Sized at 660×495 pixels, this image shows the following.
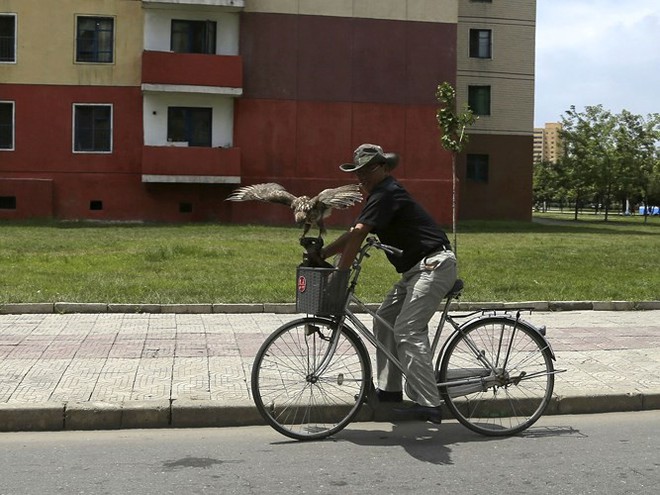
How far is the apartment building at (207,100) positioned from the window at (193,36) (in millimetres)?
46

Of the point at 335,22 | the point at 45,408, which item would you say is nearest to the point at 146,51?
the point at 335,22

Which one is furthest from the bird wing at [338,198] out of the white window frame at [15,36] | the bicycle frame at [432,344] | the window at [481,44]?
the window at [481,44]

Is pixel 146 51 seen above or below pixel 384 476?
above

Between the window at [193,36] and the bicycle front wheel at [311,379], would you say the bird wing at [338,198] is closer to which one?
the bicycle front wheel at [311,379]

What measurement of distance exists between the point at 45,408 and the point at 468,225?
103 feet

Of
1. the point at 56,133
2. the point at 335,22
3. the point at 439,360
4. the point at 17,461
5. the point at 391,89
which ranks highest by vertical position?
the point at 335,22

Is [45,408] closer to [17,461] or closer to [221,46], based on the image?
[17,461]

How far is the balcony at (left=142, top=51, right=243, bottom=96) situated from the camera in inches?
1240

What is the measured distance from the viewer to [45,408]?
638cm

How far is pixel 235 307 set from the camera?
37.8 feet

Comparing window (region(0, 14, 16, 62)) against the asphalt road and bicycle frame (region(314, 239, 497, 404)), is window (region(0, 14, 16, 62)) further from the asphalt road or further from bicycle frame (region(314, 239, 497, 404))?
bicycle frame (region(314, 239, 497, 404))

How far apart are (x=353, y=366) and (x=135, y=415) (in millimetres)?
1679

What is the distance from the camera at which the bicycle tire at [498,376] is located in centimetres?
625

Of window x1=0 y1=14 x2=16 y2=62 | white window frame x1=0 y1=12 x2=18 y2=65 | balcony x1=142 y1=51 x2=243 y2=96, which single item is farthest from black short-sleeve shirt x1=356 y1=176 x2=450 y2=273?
window x1=0 y1=14 x2=16 y2=62
